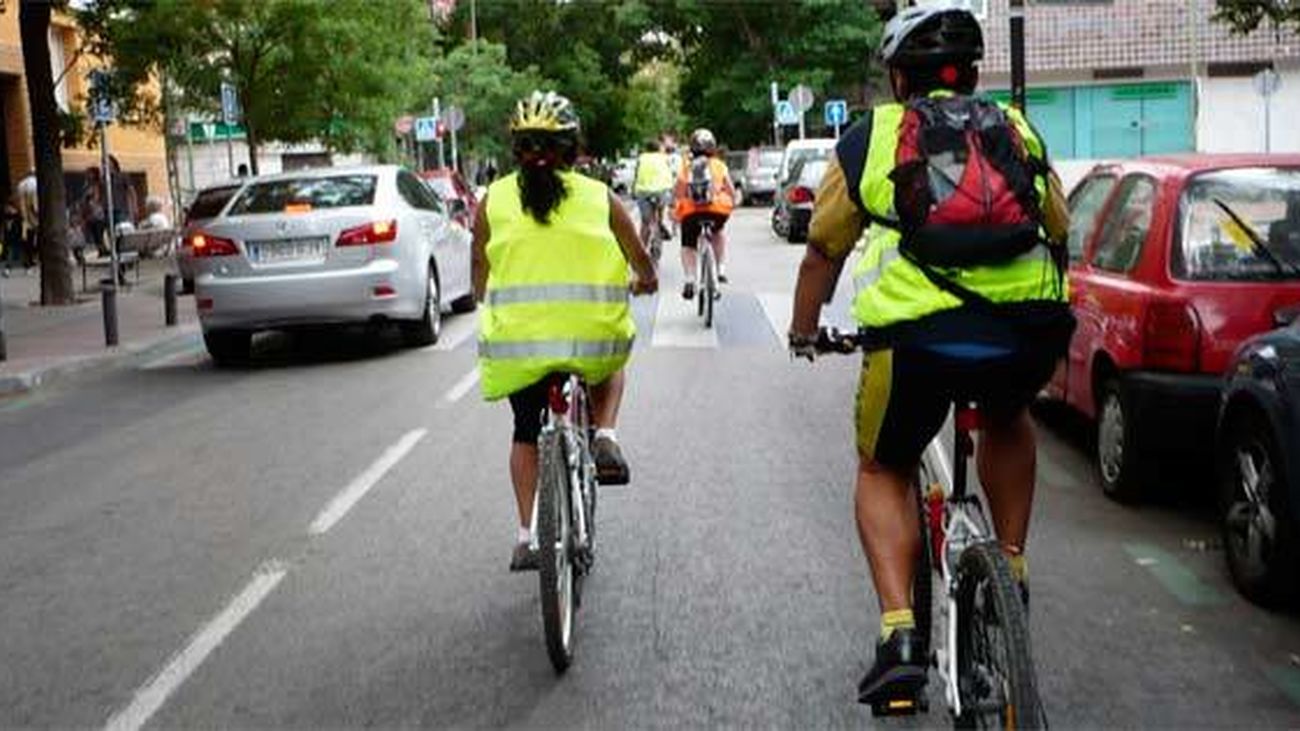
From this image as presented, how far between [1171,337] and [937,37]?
320cm

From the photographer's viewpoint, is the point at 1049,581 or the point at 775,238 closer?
the point at 1049,581

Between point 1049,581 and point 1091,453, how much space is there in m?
2.62

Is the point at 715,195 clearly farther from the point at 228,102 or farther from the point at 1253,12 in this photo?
the point at 228,102

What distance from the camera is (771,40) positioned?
5503 centimetres

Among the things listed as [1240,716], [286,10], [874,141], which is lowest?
[1240,716]

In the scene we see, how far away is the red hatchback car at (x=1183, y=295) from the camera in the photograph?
268 inches

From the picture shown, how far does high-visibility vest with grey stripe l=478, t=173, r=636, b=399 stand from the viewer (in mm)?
5512

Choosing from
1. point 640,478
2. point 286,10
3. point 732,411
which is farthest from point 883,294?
point 286,10

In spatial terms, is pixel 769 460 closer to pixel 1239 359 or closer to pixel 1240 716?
pixel 1239 359

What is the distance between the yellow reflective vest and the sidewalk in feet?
17.0

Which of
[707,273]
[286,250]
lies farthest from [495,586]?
[707,273]

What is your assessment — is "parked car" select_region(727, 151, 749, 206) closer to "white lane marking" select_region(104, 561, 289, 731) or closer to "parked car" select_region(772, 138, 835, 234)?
"parked car" select_region(772, 138, 835, 234)

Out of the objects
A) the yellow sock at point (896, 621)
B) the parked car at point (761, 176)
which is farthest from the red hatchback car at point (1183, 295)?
the parked car at point (761, 176)

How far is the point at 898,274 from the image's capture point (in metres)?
3.97
